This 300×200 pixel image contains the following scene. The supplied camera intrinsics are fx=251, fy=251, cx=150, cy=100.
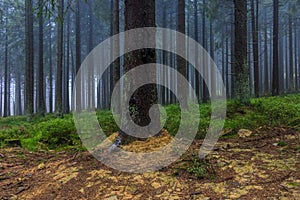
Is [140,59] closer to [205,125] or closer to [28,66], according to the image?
[205,125]

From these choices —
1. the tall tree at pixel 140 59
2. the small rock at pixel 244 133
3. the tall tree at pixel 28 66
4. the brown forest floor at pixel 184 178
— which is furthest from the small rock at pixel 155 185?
the tall tree at pixel 28 66

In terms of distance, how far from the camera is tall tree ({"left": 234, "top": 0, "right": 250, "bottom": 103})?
8203mm

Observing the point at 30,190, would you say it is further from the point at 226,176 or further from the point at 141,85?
the point at 226,176

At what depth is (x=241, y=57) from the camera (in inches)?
324

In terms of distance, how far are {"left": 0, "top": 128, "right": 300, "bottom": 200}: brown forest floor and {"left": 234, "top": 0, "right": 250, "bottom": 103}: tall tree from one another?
397cm

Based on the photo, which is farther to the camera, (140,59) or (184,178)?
(140,59)

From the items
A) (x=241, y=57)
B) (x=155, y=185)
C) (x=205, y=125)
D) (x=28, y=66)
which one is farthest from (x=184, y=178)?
Answer: (x=28, y=66)

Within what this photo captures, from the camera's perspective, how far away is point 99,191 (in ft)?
10.0

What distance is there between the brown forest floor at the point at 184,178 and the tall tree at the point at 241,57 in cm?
397

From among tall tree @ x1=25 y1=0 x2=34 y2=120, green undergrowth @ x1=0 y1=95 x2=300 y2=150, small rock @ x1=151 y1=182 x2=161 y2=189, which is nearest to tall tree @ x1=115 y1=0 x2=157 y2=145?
small rock @ x1=151 y1=182 x2=161 y2=189

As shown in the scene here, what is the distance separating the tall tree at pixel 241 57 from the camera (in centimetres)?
820

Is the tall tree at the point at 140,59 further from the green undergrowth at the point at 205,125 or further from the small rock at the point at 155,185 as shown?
the green undergrowth at the point at 205,125

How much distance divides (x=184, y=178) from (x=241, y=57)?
20.3ft

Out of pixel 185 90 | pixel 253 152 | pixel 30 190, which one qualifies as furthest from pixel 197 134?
pixel 185 90
